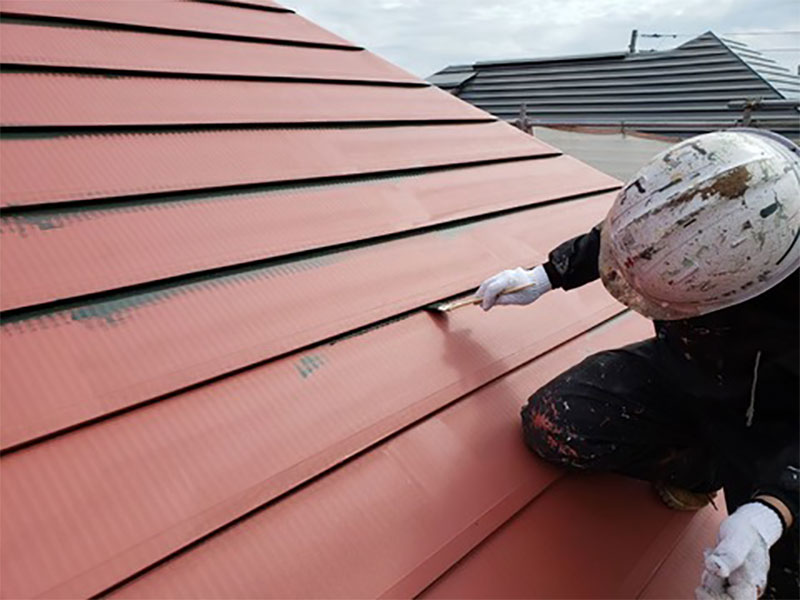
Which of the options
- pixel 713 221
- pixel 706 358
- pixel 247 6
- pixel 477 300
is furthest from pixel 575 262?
pixel 247 6

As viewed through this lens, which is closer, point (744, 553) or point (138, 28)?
point (744, 553)

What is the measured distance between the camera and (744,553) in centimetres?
104

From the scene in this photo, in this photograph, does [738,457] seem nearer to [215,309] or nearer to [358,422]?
[358,422]

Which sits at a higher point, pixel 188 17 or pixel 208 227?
pixel 188 17

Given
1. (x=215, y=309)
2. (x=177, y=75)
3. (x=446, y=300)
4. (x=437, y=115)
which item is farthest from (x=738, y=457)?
(x=177, y=75)

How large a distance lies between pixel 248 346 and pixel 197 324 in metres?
0.11

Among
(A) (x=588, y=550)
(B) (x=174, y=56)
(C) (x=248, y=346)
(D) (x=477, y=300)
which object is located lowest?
(A) (x=588, y=550)

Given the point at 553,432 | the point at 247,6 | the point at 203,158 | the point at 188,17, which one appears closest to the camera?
the point at 553,432

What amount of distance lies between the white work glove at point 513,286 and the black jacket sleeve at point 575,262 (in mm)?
29

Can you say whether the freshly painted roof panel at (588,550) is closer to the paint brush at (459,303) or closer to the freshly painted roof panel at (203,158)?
the paint brush at (459,303)

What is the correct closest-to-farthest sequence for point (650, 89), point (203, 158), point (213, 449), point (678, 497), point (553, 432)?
1. point (213, 449)
2. point (553, 432)
3. point (678, 497)
4. point (203, 158)
5. point (650, 89)

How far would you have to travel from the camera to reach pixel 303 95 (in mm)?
2004

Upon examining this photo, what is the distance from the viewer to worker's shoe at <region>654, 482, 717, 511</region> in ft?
4.56

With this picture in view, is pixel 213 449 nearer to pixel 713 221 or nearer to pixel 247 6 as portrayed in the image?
pixel 713 221
